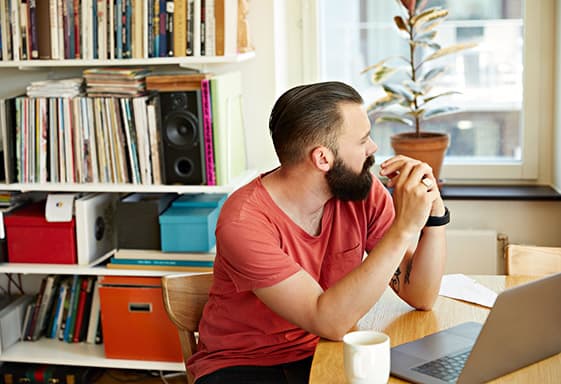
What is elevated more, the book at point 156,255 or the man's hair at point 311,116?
the man's hair at point 311,116

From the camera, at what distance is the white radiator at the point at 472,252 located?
322 centimetres

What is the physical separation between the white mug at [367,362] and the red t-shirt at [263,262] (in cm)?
40

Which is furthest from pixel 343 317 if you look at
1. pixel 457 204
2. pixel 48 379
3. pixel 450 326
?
pixel 48 379

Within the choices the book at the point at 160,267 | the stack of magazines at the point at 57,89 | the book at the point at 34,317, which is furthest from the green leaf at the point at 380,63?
the book at the point at 34,317

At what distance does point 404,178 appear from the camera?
1852mm

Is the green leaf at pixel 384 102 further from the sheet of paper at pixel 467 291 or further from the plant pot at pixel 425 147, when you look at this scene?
the sheet of paper at pixel 467 291

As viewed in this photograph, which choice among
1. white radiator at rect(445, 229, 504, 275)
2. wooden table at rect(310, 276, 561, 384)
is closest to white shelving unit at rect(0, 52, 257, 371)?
white radiator at rect(445, 229, 504, 275)

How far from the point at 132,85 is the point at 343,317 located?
5.02 ft

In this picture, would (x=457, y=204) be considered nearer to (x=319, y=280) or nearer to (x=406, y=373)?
(x=319, y=280)

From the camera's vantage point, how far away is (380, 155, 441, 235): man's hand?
70.8 inches

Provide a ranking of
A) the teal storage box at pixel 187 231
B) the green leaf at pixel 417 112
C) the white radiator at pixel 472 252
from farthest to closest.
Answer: the white radiator at pixel 472 252, the green leaf at pixel 417 112, the teal storage box at pixel 187 231

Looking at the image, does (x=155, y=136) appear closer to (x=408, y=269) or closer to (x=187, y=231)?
(x=187, y=231)

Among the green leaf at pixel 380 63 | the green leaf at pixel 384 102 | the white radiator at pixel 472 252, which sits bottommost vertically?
the white radiator at pixel 472 252

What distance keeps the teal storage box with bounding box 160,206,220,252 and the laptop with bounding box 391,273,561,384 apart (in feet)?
4.71
